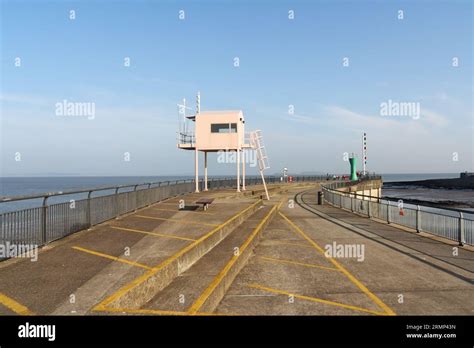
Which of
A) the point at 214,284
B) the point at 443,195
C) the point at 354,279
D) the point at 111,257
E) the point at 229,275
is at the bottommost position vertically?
the point at 443,195

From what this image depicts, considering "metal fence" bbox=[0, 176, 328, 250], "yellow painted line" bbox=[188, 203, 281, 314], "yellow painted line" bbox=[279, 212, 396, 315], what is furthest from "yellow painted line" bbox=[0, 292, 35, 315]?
"yellow painted line" bbox=[279, 212, 396, 315]

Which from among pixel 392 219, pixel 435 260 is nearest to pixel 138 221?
pixel 435 260

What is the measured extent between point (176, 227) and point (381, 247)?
670cm

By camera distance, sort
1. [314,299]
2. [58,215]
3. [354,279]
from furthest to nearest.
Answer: [58,215] < [354,279] < [314,299]

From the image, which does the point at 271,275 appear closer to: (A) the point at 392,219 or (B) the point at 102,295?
(B) the point at 102,295

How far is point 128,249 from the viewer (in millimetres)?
8961

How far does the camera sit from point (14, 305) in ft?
17.5

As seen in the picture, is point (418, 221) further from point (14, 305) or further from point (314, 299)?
point (14, 305)

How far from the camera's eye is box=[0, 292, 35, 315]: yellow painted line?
5086mm

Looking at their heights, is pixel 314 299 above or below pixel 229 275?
below

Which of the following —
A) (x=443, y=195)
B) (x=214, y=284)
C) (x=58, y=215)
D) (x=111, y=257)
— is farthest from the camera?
(x=443, y=195)

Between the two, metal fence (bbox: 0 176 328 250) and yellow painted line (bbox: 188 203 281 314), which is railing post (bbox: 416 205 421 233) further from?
metal fence (bbox: 0 176 328 250)

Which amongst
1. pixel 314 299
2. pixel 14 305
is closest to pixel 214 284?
pixel 314 299

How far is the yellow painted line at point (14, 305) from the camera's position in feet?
16.7
